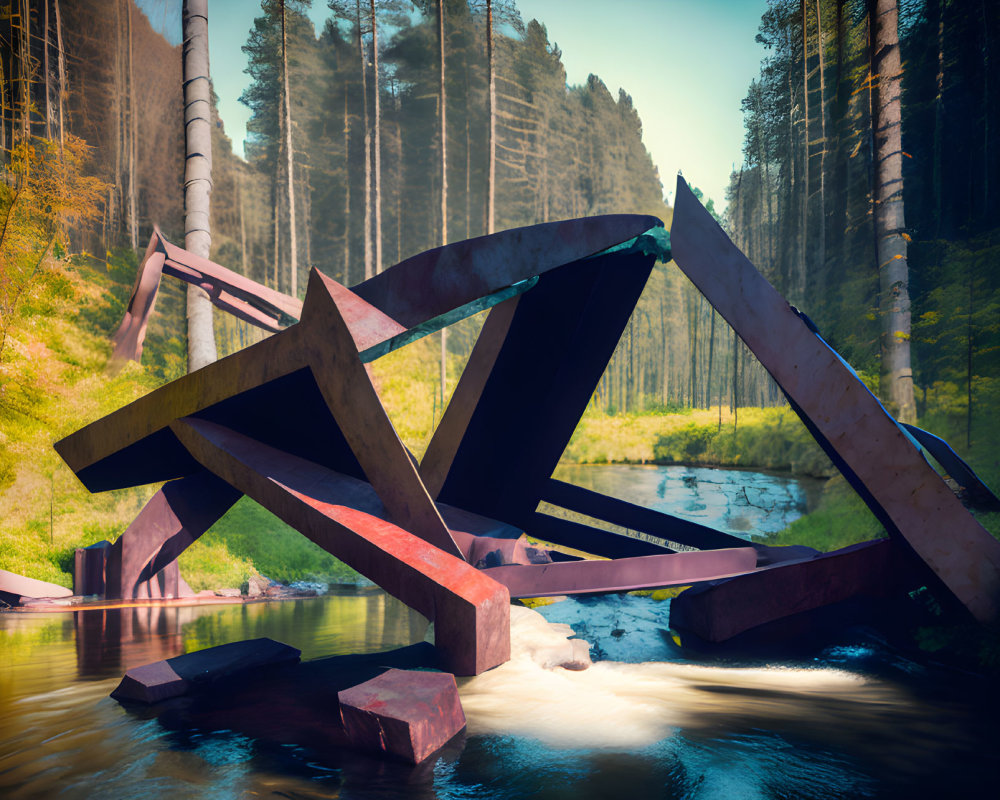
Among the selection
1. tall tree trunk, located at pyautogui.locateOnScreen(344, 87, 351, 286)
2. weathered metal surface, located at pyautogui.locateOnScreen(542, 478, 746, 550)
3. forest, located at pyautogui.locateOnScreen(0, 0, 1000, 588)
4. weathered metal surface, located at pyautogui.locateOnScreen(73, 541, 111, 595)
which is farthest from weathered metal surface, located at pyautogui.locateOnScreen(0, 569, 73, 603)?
tall tree trunk, located at pyautogui.locateOnScreen(344, 87, 351, 286)

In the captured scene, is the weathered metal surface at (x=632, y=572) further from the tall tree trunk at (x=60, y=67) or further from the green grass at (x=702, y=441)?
the tall tree trunk at (x=60, y=67)

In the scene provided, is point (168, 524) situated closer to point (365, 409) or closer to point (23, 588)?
point (23, 588)

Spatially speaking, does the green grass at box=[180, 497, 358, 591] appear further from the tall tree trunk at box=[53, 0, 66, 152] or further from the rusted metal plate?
the tall tree trunk at box=[53, 0, 66, 152]

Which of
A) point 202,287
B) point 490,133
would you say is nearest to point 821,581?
point 202,287

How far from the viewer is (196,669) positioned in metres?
4.94

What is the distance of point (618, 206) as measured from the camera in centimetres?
4103

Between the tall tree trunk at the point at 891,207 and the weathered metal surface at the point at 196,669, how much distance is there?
10745 millimetres

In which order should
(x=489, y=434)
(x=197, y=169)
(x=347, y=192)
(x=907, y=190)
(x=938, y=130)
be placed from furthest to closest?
(x=347, y=192), (x=907, y=190), (x=938, y=130), (x=197, y=169), (x=489, y=434)

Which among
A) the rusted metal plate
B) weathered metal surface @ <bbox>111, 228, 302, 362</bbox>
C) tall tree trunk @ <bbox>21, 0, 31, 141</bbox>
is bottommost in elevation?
the rusted metal plate

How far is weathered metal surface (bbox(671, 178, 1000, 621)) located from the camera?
4.46 metres

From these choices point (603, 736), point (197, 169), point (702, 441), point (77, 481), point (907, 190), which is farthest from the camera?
point (702, 441)

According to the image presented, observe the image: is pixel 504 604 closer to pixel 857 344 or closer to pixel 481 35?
pixel 857 344

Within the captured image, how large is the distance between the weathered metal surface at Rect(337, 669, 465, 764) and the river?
112mm

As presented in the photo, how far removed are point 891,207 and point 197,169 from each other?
12.9 metres
